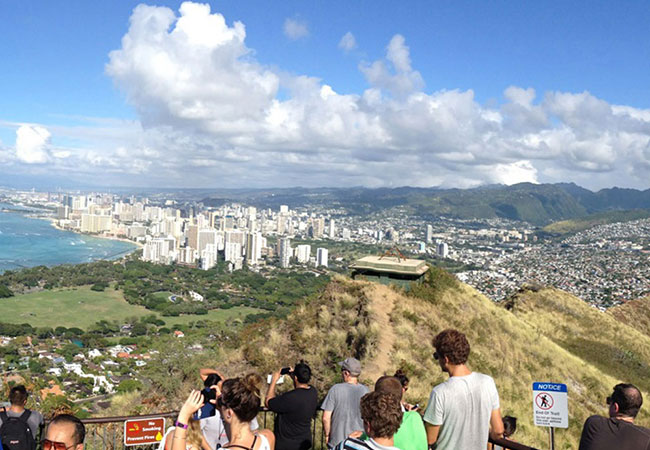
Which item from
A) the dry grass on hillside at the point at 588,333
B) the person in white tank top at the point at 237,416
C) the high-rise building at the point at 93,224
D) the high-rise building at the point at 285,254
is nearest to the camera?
the person in white tank top at the point at 237,416

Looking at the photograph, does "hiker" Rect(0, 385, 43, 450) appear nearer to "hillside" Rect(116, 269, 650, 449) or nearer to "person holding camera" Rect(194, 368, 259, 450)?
"person holding camera" Rect(194, 368, 259, 450)

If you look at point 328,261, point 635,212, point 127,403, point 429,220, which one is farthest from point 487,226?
point 127,403

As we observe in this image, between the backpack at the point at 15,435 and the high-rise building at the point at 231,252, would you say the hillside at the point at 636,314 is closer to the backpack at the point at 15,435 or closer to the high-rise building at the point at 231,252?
the backpack at the point at 15,435

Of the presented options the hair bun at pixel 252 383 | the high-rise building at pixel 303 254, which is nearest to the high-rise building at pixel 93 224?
the high-rise building at pixel 303 254

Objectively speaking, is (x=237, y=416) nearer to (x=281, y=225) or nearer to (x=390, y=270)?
(x=390, y=270)

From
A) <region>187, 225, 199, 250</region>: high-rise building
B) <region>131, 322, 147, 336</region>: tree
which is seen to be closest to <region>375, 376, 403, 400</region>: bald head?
<region>131, 322, 147, 336</region>: tree

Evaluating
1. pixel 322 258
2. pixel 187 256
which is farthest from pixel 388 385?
pixel 187 256
